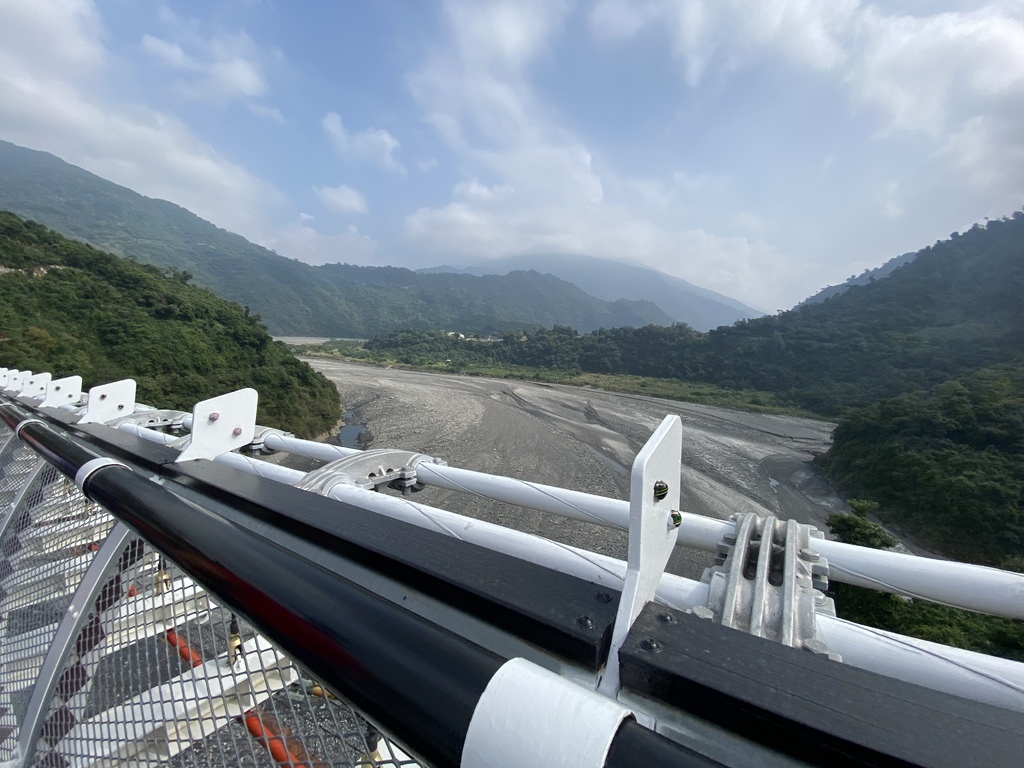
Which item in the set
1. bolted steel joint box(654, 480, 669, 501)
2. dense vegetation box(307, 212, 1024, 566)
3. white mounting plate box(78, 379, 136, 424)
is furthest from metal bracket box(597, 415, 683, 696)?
dense vegetation box(307, 212, 1024, 566)

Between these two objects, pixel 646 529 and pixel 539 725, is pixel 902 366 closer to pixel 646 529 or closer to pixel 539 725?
pixel 646 529

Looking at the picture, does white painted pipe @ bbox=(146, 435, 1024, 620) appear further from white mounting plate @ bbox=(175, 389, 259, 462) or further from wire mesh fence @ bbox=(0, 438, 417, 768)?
white mounting plate @ bbox=(175, 389, 259, 462)

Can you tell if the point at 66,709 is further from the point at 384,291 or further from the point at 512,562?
the point at 384,291

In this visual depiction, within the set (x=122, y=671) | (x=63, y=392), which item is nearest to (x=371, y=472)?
(x=122, y=671)

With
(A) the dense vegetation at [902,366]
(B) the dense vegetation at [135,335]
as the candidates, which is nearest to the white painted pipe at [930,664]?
(A) the dense vegetation at [902,366]

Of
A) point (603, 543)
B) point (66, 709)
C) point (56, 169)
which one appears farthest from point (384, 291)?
point (66, 709)

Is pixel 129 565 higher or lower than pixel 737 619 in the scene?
lower

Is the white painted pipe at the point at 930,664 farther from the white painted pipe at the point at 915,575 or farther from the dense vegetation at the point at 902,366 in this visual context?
the dense vegetation at the point at 902,366
